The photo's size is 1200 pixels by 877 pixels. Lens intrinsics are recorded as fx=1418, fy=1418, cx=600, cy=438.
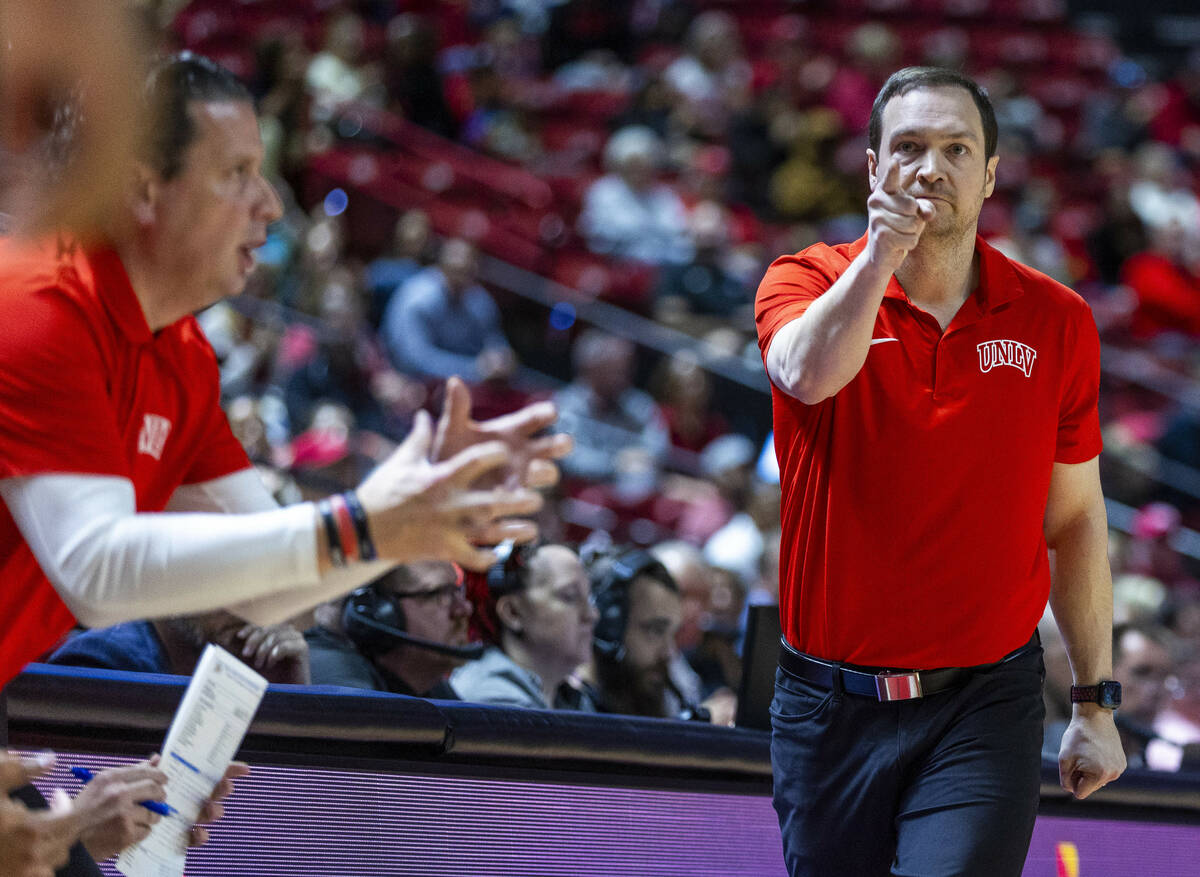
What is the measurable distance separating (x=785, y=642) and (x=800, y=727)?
6.5 inches

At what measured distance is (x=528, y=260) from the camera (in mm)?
9516

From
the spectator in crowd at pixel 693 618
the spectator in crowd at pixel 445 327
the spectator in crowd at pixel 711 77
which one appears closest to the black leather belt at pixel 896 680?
the spectator in crowd at pixel 693 618

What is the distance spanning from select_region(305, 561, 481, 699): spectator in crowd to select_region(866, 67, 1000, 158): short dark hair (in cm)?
162

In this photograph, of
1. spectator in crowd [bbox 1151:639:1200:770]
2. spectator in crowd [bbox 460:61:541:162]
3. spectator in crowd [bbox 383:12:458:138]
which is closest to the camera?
spectator in crowd [bbox 1151:639:1200:770]

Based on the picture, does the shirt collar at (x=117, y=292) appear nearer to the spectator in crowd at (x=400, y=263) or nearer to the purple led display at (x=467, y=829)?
the purple led display at (x=467, y=829)

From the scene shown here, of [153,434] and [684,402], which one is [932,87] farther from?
[684,402]

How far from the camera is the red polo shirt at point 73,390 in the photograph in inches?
64.6

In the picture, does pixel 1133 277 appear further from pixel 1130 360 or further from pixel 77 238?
pixel 77 238

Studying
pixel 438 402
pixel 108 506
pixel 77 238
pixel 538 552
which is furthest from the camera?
pixel 438 402

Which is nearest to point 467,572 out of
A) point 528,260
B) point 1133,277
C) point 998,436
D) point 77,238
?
point 998,436

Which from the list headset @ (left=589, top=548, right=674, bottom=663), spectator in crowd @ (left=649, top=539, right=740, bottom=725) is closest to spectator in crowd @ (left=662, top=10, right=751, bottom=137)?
spectator in crowd @ (left=649, top=539, right=740, bottom=725)

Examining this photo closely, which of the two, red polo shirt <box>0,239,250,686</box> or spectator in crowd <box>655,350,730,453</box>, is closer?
red polo shirt <box>0,239,250,686</box>

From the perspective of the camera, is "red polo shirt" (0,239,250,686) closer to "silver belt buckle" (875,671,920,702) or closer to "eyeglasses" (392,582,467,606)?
"silver belt buckle" (875,671,920,702)

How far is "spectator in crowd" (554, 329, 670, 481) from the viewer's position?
25.9ft
